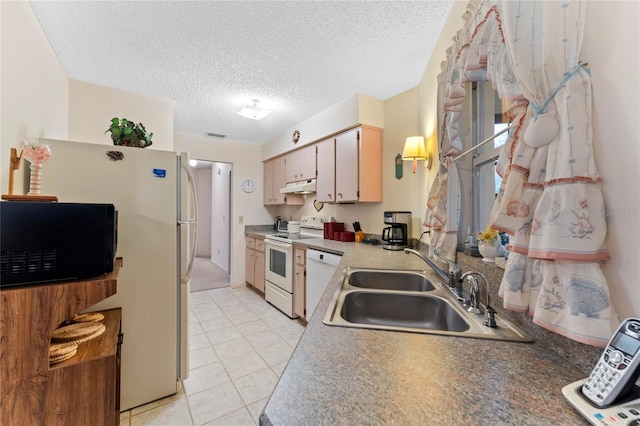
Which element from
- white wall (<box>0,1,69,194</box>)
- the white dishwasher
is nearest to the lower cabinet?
white wall (<box>0,1,69,194</box>)

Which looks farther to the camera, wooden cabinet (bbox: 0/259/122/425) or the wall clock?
the wall clock

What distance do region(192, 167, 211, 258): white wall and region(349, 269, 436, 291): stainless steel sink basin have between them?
6231 mm

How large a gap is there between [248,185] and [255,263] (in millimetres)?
1350

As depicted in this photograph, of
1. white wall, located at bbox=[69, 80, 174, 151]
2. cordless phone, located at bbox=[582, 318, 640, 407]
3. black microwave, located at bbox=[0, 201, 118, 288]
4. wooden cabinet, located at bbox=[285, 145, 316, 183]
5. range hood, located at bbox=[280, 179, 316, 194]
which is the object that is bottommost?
cordless phone, located at bbox=[582, 318, 640, 407]

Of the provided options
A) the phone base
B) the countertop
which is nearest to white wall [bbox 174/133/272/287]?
the countertop

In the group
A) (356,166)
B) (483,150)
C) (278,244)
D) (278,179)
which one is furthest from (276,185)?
(483,150)

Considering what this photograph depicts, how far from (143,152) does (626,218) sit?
2161 mm

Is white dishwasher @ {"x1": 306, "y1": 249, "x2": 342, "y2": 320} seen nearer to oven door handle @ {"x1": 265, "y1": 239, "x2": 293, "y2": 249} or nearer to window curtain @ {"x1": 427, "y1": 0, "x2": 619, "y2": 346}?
oven door handle @ {"x1": 265, "y1": 239, "x2": 293, "y2": 249}

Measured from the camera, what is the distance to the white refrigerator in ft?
5.10

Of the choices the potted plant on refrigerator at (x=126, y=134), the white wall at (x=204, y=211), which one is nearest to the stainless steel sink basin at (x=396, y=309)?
the potted plant on refrigerator at (x=126, y=134)

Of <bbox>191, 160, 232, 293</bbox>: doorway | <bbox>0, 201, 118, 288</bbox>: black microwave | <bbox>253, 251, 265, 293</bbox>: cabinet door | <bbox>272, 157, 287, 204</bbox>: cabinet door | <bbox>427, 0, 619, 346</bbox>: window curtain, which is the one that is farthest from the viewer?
<bbox>191, 160, 232, 293</bbox>: doorway

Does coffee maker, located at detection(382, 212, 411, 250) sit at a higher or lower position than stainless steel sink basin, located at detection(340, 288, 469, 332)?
higher

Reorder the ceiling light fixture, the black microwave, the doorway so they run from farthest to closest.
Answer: the doorway
the ceiling light fixture
the black microwave

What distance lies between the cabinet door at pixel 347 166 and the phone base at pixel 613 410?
2.37 metres
